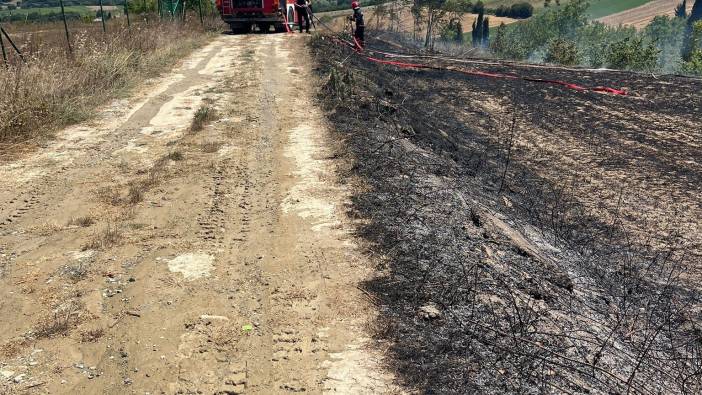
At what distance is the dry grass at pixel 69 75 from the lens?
8.49 meters

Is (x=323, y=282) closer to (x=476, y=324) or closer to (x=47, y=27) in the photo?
(x=476, y=324)

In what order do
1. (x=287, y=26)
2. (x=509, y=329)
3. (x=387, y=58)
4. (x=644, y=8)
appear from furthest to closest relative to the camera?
(x=644, y=8)
(x=287, y=26)
(x=387, y=58)
(x=509, y=329)

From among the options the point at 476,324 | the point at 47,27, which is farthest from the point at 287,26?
the point at 476,324

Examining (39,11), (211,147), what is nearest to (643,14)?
(39,11)

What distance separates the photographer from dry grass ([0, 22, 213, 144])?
849 cm

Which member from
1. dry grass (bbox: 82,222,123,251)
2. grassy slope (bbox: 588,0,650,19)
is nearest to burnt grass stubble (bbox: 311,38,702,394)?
dry grass (bbox: 82,222,123,251)

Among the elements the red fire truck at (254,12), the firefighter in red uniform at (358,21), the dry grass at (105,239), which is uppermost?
the red fire truck at (254,12)

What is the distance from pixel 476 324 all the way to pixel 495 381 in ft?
1.98

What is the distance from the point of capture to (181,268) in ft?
15.8

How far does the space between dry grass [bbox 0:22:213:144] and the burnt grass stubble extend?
5055 mm

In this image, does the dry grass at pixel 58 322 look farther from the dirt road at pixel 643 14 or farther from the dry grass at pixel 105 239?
the dirt road at pixel 643 14

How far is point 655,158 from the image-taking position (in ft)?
34.0

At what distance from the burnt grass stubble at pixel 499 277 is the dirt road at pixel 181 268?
Result: 0.39 metres

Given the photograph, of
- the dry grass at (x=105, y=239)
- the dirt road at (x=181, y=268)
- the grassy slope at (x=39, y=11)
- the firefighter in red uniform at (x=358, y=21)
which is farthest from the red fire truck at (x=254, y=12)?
the dry grass at (x=105, y=239)
